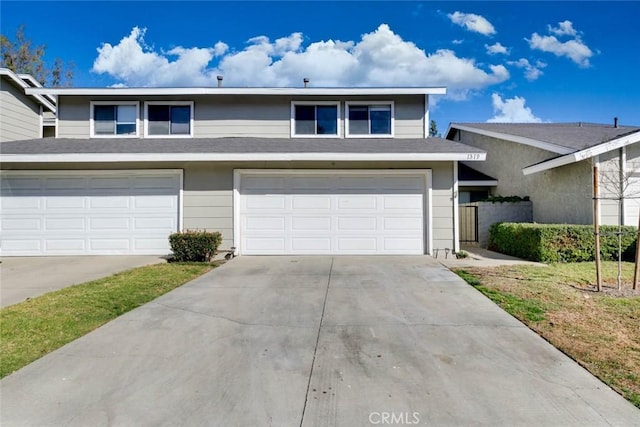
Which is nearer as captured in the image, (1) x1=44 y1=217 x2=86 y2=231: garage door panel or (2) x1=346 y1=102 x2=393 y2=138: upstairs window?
(1) x1=44 y1=217 x2=86 y2=231: garage door panel

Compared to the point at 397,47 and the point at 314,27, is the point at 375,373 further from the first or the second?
the point at 397,47

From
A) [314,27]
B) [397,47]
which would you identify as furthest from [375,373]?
[397,47]

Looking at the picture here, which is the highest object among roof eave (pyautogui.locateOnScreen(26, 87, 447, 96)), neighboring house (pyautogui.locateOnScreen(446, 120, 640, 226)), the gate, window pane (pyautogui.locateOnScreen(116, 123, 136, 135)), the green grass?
roof eave (pyautogui.locateOnScreen(26, 87, 447, 96))

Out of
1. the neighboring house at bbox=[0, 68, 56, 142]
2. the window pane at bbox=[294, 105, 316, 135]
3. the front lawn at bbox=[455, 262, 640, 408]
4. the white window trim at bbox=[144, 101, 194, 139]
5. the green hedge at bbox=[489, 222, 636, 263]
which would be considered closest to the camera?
the front lawn at bbox=[455, 262, 640, 408]

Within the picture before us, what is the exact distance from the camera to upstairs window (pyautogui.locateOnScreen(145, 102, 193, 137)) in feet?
38.2

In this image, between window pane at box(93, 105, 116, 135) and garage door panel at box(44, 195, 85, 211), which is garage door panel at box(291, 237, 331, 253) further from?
window pane at box(93, 105, 116, 135)

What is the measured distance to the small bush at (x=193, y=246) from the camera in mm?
8992

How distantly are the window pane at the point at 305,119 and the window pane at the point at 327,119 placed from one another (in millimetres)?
172

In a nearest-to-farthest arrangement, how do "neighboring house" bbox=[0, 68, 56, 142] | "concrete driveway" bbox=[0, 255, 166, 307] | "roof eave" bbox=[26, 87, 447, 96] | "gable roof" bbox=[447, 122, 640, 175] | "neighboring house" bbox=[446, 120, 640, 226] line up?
1. "concrete driveway" bbox=[0, 255, 166, 307]
2. "gable roof" bbox=[447, 122, 640, 175]
3. "neighboring house" bbox=[446, 120, 640, 226]
4. "roof eave" bbox=[26, 87, 447, 96]
5. "neighboring house" bbox=[0, 68, 56, 142]

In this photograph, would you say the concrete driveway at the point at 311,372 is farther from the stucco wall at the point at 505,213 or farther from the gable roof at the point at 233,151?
the stucco wall at the point at 505,213

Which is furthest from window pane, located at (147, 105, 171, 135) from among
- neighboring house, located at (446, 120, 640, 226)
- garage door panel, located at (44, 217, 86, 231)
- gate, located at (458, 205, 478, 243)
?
neighboring house, located at (446, 120, 640, 226)

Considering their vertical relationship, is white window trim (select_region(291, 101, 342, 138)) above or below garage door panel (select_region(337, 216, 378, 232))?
above

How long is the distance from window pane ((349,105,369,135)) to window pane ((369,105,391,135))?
0.20m

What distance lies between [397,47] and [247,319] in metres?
14.1
